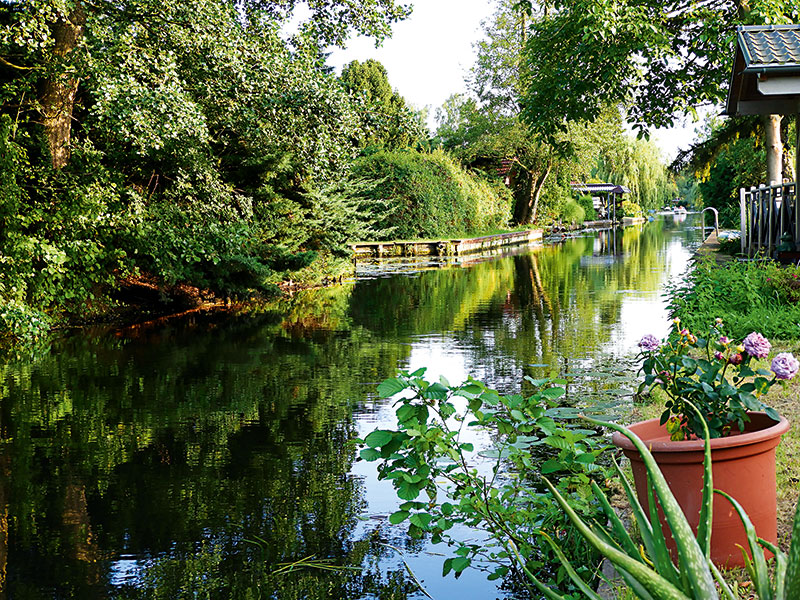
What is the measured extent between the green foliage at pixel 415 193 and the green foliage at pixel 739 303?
1817 centimetres

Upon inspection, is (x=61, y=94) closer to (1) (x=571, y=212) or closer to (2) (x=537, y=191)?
(2) (x=537, y=191)

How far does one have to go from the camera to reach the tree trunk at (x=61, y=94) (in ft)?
37.1

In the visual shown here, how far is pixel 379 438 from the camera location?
3.41 meters

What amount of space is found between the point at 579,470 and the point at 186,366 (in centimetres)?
619

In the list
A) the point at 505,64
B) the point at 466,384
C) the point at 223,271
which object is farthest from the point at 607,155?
the point at 466,384

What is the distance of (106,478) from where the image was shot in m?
5.36

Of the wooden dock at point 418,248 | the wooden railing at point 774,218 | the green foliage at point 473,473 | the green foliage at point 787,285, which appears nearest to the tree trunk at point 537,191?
the wooden dock at point 418,248

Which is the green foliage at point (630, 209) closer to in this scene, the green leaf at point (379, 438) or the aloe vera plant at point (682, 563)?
the green leaf at point (379, 438)

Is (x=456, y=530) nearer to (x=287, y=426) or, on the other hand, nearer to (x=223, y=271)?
(x=287, y=426)

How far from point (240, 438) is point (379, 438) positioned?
314cm

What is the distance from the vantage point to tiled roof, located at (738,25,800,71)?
8.63 metres

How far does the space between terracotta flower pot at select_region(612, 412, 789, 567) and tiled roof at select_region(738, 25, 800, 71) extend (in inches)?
266

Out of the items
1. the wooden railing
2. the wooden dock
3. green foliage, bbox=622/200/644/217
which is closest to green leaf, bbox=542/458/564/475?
the wooden railing

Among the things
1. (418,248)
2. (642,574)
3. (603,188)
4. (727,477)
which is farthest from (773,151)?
(603,188)
